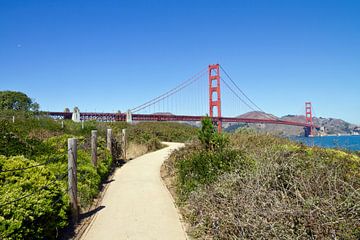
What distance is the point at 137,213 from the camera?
5.59 meters

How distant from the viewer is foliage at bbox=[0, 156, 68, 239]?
3.50 meters

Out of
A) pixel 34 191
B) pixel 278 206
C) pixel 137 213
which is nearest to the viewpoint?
pixel 278 206

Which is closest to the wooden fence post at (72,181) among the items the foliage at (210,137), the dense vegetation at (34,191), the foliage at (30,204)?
the dense vegetation at (34,191)

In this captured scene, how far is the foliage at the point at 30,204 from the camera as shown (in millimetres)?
3498

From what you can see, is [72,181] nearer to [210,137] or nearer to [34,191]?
[34,191]

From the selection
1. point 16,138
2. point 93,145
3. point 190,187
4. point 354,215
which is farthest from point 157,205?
point 16,138

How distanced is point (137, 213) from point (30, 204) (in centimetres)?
226

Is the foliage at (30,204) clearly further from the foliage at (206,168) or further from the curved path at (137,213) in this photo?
the foliage at (206,168)

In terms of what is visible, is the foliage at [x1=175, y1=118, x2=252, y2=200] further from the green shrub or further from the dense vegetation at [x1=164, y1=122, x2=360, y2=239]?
the green shrub

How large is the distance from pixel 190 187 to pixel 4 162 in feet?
12.2

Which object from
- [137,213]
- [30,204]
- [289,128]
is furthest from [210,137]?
[289,128]

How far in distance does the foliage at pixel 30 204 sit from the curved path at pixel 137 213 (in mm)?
683

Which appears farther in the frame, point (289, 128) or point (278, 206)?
point (289, 128)

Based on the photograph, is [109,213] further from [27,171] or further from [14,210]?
[14,210]
